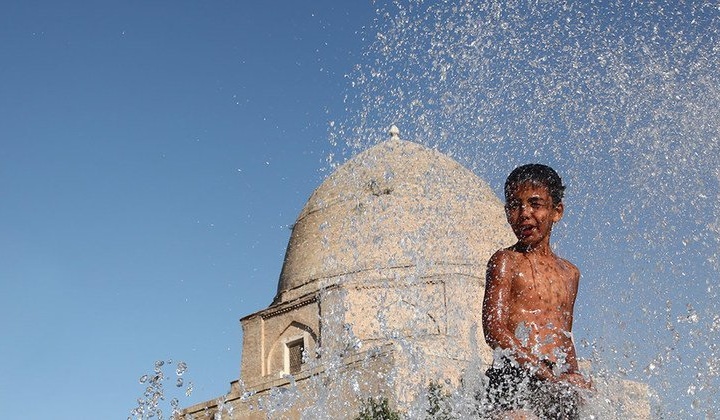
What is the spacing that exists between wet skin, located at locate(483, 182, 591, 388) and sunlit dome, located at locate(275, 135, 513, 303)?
1123cm

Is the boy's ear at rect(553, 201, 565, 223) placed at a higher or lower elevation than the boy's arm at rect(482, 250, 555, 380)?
higher

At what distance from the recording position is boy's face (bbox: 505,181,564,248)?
2998 mm

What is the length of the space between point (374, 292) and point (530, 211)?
11.1 meters

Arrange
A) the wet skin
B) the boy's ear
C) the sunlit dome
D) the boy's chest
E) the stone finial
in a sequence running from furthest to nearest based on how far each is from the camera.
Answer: the stone finial, the sunlit dome, the boy's ear, the boy's chest, the wet skin

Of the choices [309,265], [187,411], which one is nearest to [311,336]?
[309,265]

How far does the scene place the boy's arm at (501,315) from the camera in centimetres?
274

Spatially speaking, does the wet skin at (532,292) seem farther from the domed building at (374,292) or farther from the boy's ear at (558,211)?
the domed building at (374,292)

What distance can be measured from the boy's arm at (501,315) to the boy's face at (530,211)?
0.30 ft

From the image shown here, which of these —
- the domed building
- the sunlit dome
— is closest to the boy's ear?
the domed building

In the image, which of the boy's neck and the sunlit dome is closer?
the boy's neck

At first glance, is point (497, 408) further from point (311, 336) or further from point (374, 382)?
point (311, 336)

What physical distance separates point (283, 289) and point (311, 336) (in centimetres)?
172

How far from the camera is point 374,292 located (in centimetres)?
1404

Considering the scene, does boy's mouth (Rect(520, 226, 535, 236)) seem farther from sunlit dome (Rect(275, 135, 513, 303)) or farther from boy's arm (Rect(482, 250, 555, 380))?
sunlit dome (Rect(275, 135, 513, 303))
